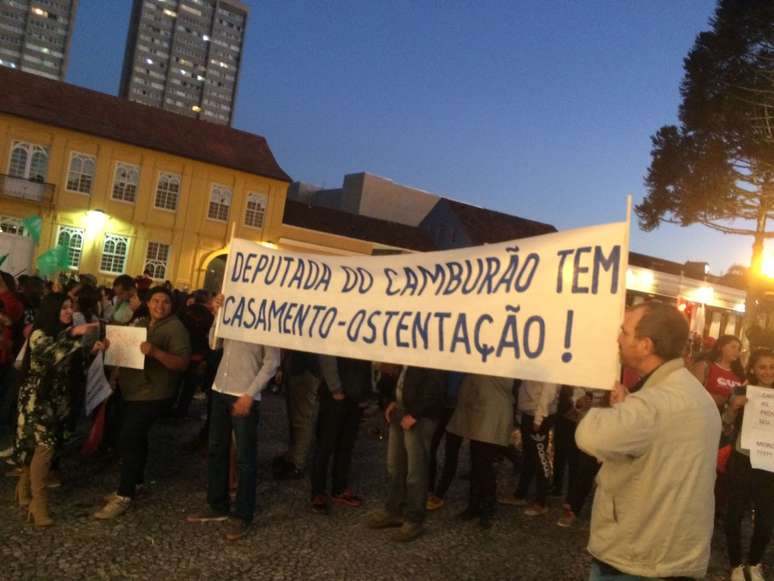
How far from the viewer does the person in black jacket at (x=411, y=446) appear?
520cm

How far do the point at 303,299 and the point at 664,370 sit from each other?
2.94 meters

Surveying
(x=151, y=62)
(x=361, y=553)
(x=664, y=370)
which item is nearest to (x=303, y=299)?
(x=361, y=553)

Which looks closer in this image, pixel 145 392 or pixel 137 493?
pixel 145 392

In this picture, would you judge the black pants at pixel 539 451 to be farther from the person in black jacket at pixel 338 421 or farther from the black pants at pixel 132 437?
the black pants at pixel 132 437

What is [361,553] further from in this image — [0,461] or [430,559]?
[0,461]

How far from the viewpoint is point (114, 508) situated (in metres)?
4.95

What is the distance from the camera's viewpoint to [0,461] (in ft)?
19.8

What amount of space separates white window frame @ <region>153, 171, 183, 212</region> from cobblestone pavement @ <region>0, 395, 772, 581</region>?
28.2m

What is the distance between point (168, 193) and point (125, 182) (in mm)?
2050

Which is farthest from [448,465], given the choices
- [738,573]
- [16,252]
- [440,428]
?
[16,252]

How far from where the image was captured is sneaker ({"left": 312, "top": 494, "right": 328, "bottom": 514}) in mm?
5598

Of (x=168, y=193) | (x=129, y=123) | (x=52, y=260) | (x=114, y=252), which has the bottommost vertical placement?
(x=52, y=260)

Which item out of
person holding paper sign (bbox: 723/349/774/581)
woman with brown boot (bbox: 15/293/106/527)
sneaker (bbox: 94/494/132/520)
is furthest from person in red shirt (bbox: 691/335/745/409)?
woman with brown boot (bbox: 15/293/106/527)

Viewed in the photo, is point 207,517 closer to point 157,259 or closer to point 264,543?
point 264,543
